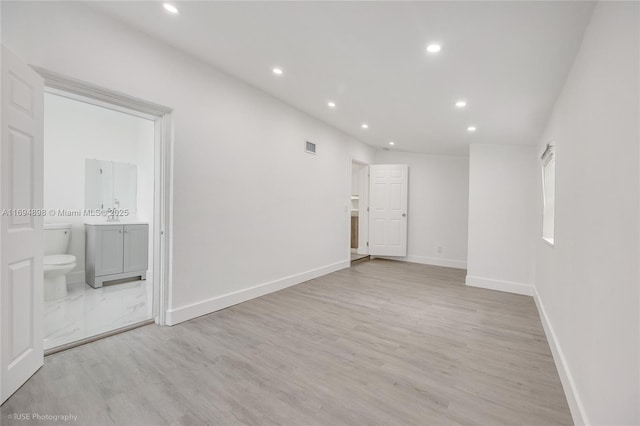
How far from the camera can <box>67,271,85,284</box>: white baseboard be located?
3979 mm

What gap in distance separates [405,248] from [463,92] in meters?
4.07

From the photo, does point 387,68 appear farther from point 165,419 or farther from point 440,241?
point 440,241

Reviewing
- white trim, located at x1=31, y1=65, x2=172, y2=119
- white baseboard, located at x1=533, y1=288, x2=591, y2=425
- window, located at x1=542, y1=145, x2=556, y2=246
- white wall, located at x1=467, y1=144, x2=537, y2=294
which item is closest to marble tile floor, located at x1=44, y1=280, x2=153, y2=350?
white trim, located at x1=31, y1=65, x2=172, y2=119

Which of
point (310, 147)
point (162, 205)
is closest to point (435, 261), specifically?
point (310, 147)

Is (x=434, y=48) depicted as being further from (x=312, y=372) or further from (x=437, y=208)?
(x=437, y=208)

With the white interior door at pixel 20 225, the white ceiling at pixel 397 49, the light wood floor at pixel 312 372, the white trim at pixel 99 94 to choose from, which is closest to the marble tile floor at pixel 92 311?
the light wood floor at pixel 312 372

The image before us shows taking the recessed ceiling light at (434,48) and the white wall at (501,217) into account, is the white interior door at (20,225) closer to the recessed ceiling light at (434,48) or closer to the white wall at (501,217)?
the recessed ceiling light at (434,48)

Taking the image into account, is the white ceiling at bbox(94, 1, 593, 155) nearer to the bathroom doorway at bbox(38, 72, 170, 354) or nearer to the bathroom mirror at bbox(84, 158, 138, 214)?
the bathroom doorway at bbox(38, 72, 170, 354)

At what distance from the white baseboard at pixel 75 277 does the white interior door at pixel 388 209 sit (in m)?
5.16

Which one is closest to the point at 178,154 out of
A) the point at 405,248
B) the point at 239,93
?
the point at 239,93

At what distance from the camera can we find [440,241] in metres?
6.29

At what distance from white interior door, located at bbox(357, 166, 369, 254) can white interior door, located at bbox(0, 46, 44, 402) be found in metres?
5.56

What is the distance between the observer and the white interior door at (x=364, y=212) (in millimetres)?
6684

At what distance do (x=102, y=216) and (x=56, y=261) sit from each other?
117 centimetres
